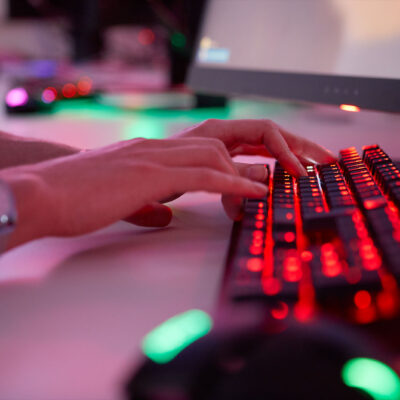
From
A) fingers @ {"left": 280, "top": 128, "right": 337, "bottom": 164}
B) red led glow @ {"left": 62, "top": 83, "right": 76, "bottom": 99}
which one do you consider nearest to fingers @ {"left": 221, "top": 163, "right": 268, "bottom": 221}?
fingers @ {"left": 280, "top": 128, "right": 337, "bottom": 164}

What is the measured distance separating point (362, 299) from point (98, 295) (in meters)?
0.18

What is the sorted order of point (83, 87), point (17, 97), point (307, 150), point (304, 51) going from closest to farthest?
point (307, 150) → point (304, 51) → point (17, 97) → point (83, 87)

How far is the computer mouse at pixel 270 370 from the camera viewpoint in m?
0.20

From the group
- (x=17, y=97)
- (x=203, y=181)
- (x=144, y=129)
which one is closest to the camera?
(x=203, y=181)

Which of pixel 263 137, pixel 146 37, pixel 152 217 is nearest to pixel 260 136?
pixel 263 137

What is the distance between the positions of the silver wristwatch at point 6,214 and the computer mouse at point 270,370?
18cm

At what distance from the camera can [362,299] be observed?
254 millimetres

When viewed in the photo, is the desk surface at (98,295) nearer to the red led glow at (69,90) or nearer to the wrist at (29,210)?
the wrist at (29,210)

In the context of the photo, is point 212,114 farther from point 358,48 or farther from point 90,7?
point 90,7

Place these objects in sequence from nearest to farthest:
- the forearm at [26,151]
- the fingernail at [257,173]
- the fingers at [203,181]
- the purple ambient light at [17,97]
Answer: the fingers at [203,181] < the fingernail at [257,173] < the forearm at [26,151] < the purple ambient light at [17,97]

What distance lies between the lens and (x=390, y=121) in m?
1.19

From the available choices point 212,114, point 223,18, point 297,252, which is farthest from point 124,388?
point 212,114

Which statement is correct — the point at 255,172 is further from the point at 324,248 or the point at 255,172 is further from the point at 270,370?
the point at 270,370

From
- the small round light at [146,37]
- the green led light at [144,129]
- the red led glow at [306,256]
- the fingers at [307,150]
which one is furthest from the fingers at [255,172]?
the small round light at [146,37]
